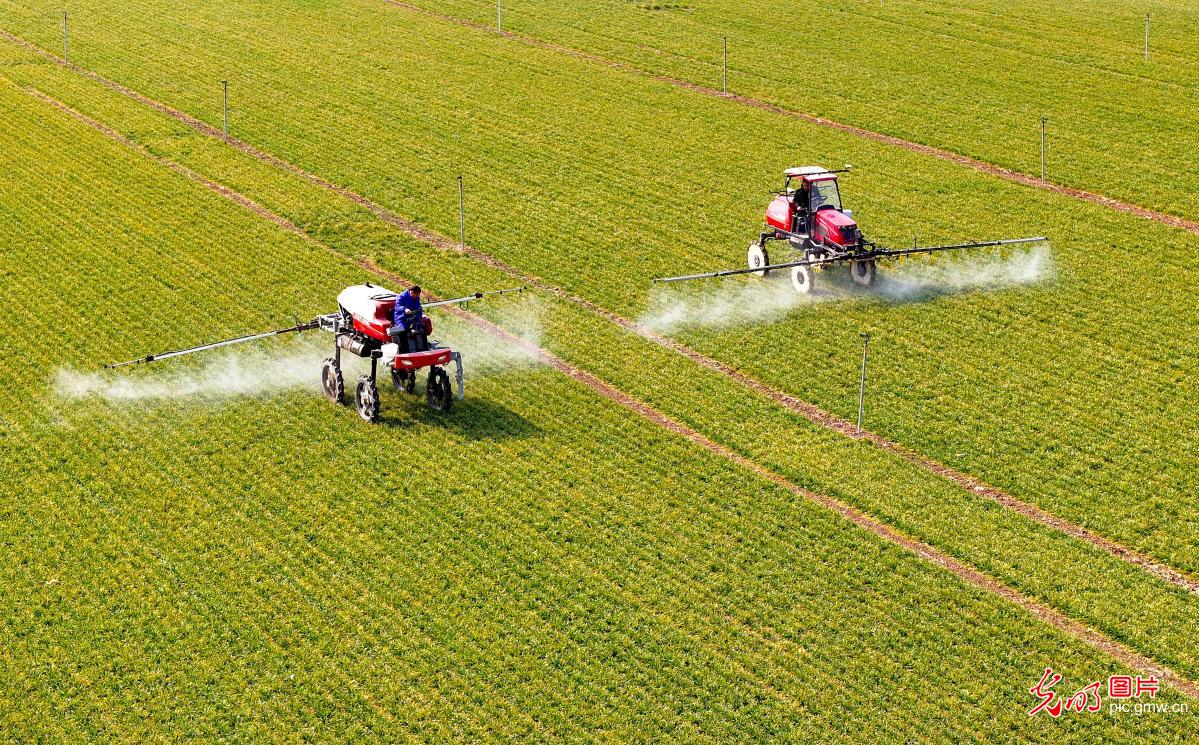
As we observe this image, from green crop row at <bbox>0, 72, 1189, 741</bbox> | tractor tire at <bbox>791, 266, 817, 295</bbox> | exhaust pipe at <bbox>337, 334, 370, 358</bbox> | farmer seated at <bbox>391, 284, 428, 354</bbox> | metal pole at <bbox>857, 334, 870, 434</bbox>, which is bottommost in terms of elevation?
green crop row at <bbox>0, 72, 1189, 741</bbox>

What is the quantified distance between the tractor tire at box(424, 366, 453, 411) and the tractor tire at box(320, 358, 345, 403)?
1968mm

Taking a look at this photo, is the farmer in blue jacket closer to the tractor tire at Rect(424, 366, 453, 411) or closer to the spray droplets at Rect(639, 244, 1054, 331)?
the tractor tire at Rect(424, 366, 453, 411)

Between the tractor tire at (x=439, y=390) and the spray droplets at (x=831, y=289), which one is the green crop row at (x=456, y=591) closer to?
the tractor tire at (x=439, y=390)

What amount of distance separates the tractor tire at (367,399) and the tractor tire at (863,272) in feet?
47.4

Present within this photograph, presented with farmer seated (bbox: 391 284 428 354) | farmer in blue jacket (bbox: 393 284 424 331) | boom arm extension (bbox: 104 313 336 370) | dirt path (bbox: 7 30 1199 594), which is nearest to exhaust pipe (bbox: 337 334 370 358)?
boom arm extension (bbox: 104 313 336 370)

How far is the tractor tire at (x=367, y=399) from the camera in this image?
100 feet

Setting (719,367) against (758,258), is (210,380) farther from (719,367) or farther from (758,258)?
(758,258)

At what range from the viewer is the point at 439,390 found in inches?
Answer: 1230

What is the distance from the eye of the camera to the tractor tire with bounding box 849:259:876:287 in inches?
1508

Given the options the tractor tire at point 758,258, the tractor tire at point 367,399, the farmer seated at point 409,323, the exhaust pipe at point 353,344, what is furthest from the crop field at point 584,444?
the farmer seated at point 409,323

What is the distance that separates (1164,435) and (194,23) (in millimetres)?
50575

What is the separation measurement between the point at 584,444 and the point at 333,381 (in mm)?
5953

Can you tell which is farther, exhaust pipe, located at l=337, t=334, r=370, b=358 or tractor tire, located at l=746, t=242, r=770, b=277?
tractor tire, located at l=746, t=242, r=770, b=277

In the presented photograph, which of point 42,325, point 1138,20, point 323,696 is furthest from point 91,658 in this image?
point 1138,20
